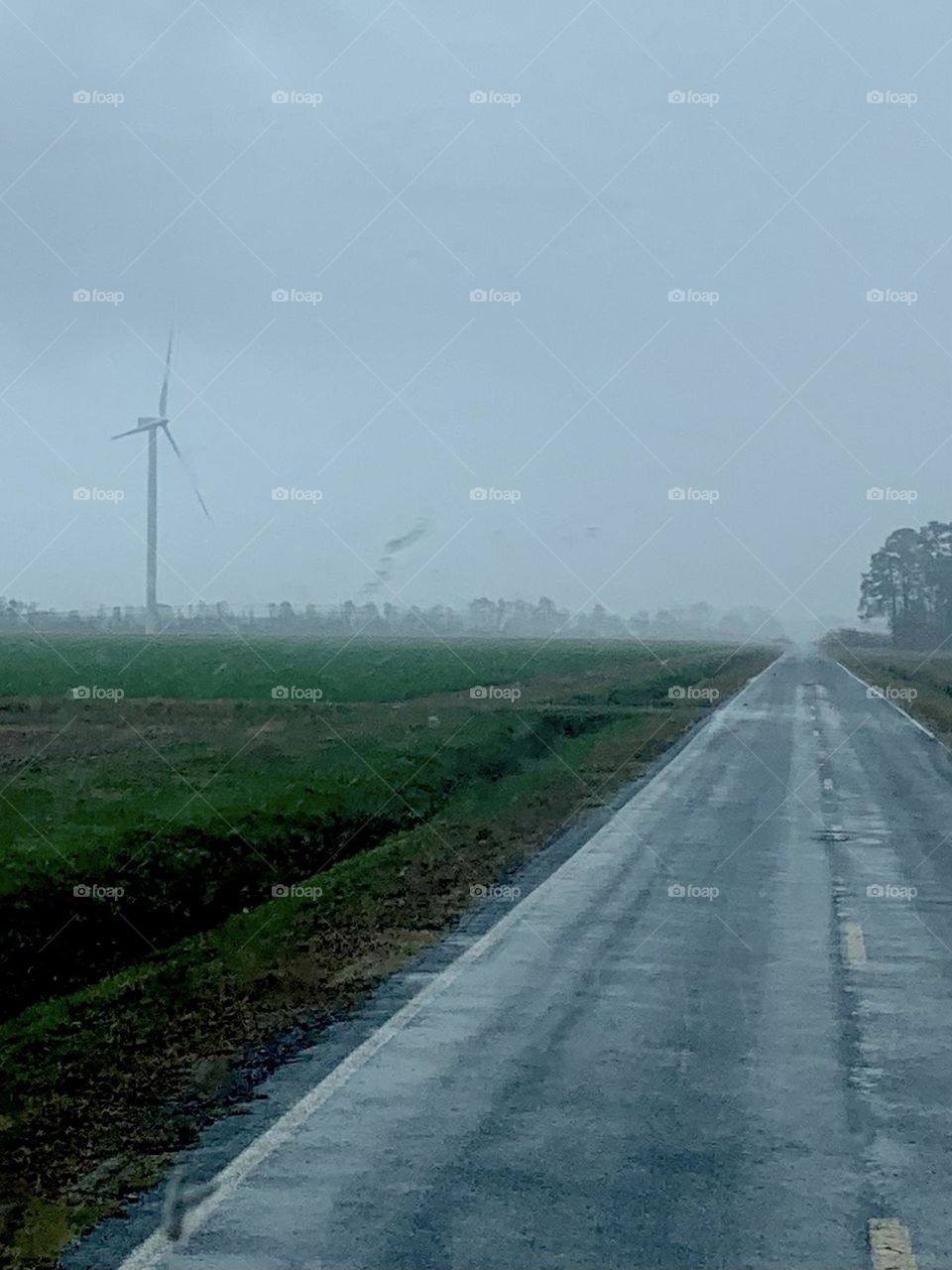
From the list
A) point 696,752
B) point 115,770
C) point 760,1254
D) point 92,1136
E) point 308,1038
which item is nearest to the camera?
point 760,1254

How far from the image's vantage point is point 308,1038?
9.64 m

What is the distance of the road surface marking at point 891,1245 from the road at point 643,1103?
0.02 m

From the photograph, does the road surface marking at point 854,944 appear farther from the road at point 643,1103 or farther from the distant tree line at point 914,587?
the distant tree line at point 914,587

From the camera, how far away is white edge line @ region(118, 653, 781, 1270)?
619 centimetres

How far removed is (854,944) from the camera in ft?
42.1

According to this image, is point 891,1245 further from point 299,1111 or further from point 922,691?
point 922,691

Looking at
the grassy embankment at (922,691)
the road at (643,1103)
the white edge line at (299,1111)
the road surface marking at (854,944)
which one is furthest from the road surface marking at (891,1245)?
the grassy embankment at (922,691)

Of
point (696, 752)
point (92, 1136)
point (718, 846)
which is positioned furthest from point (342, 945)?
point (696, 752)

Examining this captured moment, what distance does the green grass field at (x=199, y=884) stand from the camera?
803cm

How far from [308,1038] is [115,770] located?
16712 mm

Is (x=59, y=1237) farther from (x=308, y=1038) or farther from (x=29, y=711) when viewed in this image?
(x=29, y=711)

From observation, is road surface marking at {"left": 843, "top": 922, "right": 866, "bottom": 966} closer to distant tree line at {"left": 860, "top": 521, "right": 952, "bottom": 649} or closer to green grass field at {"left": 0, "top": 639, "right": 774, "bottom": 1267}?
green grass field at {"left": 0, "top": 639, "right": 774, "bottom": 1267}

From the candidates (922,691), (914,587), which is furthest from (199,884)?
(914,587)

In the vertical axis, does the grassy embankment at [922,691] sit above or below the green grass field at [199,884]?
above
